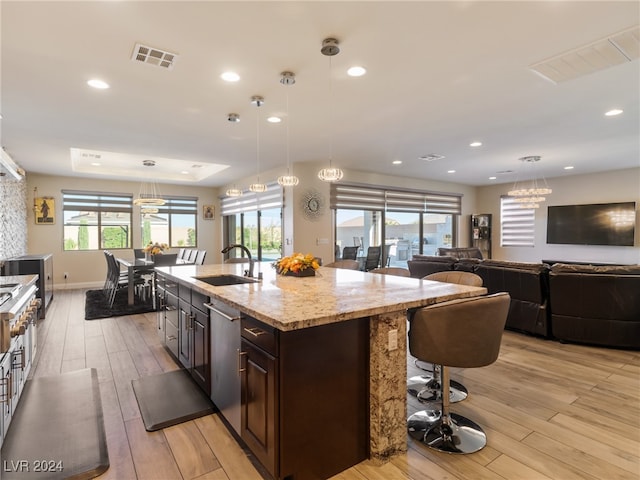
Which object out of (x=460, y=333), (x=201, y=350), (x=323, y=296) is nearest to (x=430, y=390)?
(x=460, y=333)

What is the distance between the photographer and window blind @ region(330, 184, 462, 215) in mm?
7062

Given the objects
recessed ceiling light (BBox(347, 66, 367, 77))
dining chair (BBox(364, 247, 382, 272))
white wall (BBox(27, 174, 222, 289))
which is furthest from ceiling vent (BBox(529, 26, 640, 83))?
white wall (BBox(27, 174, 222, 289))

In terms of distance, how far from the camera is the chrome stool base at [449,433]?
2.07 meters

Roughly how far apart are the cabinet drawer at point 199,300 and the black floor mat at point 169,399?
717 millimetres

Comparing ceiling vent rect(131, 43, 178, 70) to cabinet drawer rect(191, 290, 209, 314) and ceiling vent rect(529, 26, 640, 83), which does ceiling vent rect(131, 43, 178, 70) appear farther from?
ceiling vent rect(529, 26, 640, 83)

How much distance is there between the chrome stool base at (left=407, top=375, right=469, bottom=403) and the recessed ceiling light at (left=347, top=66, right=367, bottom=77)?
268cm

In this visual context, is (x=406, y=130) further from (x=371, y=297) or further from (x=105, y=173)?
(x=105, y=173)

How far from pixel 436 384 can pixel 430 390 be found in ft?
0.35

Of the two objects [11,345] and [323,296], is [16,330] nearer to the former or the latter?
[11,345]

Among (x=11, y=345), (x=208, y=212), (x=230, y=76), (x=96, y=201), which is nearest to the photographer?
(x=11, y=345)

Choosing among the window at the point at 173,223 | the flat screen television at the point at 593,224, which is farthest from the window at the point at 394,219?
the window at the point at 173,223

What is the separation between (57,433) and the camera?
2201 millimetres

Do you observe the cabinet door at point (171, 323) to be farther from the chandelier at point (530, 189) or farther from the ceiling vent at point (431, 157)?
the chandelier at point (530, 189)

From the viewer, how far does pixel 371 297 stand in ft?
6.88
